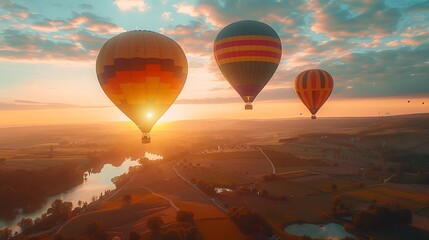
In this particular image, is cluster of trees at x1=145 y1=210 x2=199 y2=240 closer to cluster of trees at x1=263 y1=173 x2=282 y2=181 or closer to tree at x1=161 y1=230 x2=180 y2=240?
tree at x1=161 y1=230 x2=180 y2=240

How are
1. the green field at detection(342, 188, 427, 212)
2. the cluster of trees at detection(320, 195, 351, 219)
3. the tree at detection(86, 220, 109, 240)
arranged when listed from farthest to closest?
1. the green field at detection(342, 188, 427, 212)
2. the cluster of trees at detection(320, 195, 351, 219)
3. the tree at detection(86, 220, 109, 240)

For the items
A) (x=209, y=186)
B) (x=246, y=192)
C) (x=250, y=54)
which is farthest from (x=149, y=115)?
(x=209, y=186)

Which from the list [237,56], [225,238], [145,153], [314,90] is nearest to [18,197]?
[225,238]

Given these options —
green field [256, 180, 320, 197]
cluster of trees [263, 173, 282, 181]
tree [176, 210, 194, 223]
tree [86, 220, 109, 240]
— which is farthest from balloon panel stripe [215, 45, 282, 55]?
cluster of trees [263, 173, 282, 181]

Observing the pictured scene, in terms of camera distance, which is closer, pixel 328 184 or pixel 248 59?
pixel 248 59

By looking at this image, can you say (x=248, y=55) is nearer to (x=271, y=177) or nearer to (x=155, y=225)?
(x=155, y=225)
